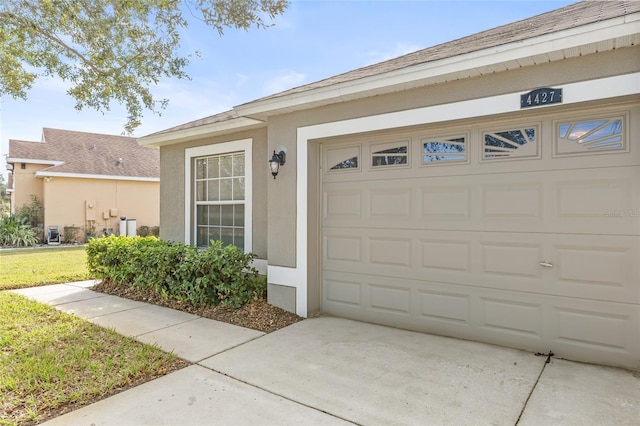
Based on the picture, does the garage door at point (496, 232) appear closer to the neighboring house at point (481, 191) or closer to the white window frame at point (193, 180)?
the neighboring house at point (481, 191)

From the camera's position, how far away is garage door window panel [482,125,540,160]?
13.6 feet

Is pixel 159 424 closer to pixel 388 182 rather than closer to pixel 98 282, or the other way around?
pixel 388 182

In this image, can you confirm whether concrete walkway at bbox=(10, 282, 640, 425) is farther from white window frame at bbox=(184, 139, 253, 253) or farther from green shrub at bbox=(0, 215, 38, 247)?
green shrub at bbox=(0, 215, 38, 247)

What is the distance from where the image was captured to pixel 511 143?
427cm

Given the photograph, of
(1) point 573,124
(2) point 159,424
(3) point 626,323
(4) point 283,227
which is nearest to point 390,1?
(1) point 573,124

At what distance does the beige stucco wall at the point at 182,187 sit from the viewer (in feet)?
22.3

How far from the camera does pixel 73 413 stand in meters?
3.01

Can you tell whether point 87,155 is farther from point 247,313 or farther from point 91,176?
point 247,313

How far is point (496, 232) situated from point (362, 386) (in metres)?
2.36

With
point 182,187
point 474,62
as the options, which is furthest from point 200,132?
point 474,62

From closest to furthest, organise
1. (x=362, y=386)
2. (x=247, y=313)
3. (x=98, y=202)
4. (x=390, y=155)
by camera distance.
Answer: (x=362, y=386) → (x=390, y=155) → (x=247, y=313) → (x=98, y=202)

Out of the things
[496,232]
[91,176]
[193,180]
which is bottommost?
[496,232]

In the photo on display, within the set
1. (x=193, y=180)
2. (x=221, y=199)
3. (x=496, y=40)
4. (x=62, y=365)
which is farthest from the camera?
(x=193, y=180)

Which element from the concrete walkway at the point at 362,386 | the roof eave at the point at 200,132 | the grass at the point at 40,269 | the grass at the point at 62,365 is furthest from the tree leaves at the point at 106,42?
the concrete walkway at the point at 362,386
